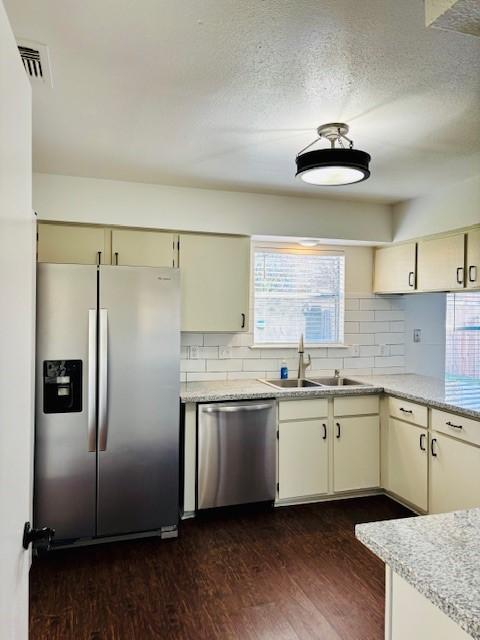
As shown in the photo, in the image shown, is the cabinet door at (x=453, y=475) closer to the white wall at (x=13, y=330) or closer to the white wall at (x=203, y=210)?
the white wall at (x=203, y=210)

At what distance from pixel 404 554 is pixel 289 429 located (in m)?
2.39

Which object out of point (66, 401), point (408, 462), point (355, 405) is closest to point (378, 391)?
point (355, 405)

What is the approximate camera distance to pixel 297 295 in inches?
162

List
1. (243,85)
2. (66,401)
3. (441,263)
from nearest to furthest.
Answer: (243,85) < (66,401) < (441,263)

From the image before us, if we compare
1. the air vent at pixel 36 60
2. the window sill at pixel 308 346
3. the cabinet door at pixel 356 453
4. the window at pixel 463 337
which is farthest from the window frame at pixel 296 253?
the air vent at pixel 36 60

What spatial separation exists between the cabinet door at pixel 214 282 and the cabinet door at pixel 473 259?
158 cm

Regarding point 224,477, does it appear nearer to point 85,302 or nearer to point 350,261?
point 85,302

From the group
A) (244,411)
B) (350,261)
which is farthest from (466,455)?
(350,261)

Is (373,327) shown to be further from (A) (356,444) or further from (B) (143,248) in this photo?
(B) (143,248)

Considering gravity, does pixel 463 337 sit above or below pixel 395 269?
below

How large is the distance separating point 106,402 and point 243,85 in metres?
1.93

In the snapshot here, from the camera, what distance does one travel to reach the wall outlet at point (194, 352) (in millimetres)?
3803

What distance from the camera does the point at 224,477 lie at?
3291 millimetres

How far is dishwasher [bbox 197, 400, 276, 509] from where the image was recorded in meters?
3.25
